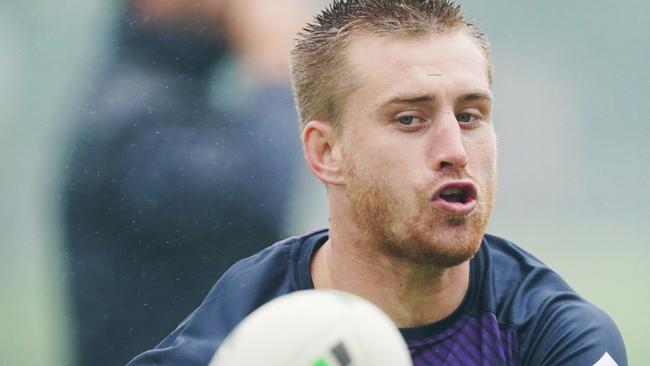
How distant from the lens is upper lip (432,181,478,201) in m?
2.93

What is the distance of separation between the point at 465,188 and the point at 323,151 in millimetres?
542

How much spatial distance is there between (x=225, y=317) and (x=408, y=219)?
667mm

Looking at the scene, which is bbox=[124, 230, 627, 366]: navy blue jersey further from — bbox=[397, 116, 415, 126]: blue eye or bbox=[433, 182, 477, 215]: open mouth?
bbox=[397, 116, 415, 126]: blue eye

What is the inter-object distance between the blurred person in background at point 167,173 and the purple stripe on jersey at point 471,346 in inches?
64.5

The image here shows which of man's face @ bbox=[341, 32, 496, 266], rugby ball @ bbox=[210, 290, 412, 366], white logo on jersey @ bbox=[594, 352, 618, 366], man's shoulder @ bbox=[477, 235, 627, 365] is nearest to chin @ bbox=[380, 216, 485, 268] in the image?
man's face @ bbox=[341, 32, 496, 266]

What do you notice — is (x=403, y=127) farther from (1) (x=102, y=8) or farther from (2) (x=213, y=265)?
(1) (x=102, y=8)

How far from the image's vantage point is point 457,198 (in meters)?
2.99

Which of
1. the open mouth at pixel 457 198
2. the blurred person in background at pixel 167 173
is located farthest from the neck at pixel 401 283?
the blurred person in background at pixel 167 173

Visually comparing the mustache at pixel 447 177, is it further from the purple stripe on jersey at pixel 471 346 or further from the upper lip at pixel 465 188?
the purple stripe on jersey at pixel 471 346

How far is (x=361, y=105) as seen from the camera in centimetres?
314

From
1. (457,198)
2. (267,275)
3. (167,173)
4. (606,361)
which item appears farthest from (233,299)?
(167,173)

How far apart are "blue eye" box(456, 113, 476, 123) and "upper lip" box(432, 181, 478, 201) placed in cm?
21

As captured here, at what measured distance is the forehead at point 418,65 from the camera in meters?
3.03

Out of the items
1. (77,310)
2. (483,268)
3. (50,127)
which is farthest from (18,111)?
(483,268)
